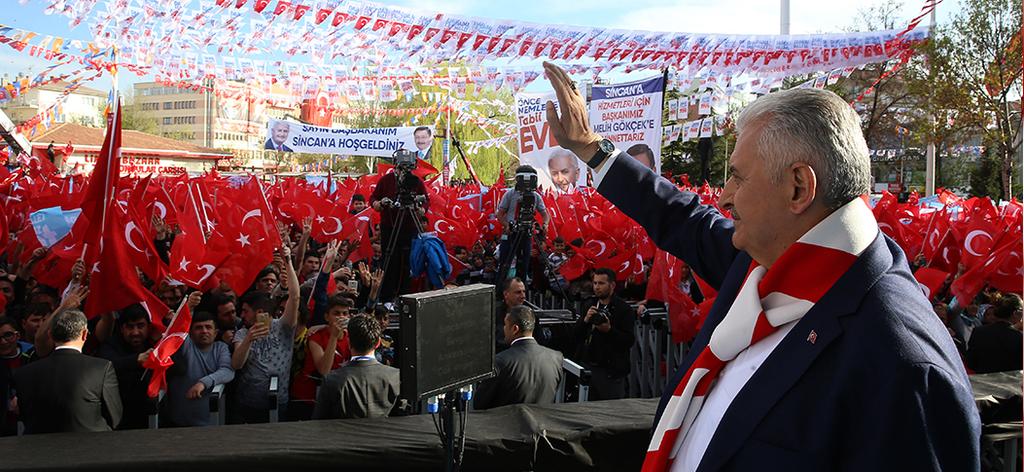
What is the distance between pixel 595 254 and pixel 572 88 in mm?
7067

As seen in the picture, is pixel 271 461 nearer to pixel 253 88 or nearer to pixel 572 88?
pixel 572 88

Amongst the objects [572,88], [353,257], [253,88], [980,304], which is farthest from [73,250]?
[253,88]

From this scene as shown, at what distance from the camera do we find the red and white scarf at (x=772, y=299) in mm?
1439

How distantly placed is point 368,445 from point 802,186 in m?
2.24

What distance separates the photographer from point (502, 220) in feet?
34.3

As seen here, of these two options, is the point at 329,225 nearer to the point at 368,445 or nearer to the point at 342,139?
the point at 368,445

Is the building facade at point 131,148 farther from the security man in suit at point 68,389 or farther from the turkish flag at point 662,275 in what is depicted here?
the security man in suit at point 68,389

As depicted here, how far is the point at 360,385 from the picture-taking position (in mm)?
4559

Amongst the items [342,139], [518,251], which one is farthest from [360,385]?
[342,139]

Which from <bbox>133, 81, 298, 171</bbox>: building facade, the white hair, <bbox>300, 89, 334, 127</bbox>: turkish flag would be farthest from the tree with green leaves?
<bbox>133, 81, 298, 171</bbox>: building facade

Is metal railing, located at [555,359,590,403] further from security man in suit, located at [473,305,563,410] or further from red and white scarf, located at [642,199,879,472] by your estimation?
red and white scarf, located at [642,199,879,472]

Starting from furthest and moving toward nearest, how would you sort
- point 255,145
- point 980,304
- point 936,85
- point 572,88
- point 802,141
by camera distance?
point 255,145
point 936,85
point 980,304
point 572,88
point 802,141

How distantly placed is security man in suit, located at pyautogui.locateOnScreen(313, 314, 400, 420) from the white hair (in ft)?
10.7

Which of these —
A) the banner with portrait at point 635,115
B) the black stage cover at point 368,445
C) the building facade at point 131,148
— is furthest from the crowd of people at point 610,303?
the building facade at point 131,148
